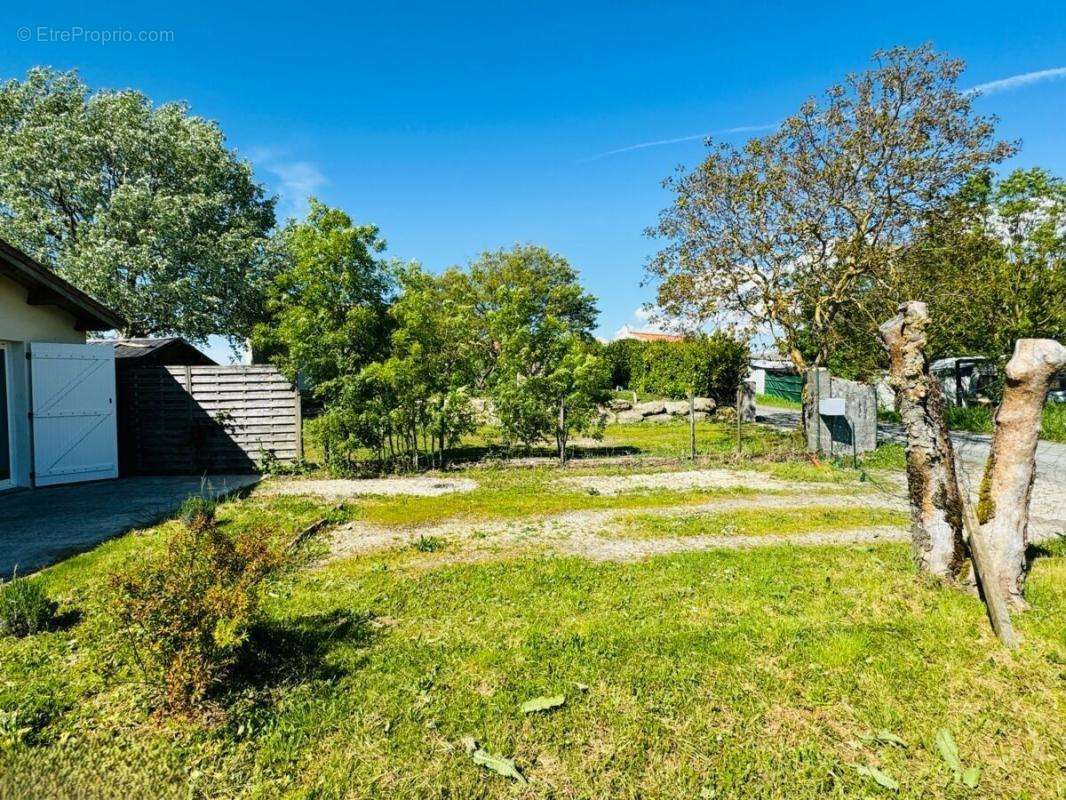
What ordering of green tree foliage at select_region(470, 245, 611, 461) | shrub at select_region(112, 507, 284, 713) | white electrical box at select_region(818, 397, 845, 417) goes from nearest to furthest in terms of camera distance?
shrub at select_region(112, 507, 284, 713) → green tree foliage at select_region(470, 245, 611, 461) → white electrical box at select_region(818, 397, 845, 417)

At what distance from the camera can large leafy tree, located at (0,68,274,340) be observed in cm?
1908

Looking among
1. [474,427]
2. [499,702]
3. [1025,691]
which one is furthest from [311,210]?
[1025,691]

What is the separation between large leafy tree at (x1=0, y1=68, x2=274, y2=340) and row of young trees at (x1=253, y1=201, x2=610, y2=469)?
1218cm

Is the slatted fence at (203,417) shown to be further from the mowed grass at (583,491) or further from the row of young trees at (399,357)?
the mowed grass at (583,491)

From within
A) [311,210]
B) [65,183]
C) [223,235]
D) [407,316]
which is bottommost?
[407,316]

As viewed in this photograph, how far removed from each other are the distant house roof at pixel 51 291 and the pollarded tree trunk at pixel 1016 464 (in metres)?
12.1

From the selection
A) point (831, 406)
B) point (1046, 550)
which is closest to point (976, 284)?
point (831, 406)

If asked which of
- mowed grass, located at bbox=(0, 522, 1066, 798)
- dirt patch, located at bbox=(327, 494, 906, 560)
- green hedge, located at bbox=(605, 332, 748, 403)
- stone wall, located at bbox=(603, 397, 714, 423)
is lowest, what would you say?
mowed grass, located at bbox=(0, 522, 1066, 798)

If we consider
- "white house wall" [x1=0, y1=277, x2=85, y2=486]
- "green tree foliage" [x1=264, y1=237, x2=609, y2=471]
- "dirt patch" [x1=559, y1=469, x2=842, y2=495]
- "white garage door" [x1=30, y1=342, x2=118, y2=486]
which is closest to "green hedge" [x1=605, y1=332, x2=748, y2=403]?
"green tree foliage" [x1=264, y1=237, x2=609, y2=471]

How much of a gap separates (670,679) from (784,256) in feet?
43.5

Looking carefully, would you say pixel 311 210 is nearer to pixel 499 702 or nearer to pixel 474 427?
pixel 474 427

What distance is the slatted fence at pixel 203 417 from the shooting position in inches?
436

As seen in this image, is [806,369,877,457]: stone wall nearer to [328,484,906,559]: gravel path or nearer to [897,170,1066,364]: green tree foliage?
[897,170,1066,364]: green tree foliage

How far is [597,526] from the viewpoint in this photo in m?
7.00
